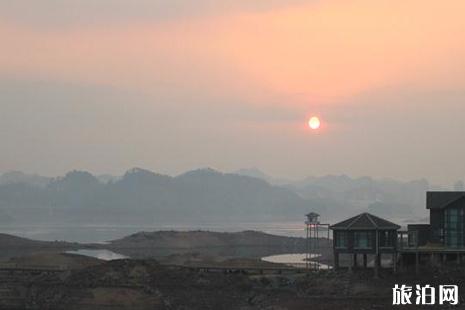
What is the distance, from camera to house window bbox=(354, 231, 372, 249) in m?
68.4

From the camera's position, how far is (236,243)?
16775 centimetres

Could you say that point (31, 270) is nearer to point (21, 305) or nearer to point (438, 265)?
point (21, 305)

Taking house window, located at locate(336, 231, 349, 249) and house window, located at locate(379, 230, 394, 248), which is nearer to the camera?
house window, located at locate(379, 230, 394, 248)

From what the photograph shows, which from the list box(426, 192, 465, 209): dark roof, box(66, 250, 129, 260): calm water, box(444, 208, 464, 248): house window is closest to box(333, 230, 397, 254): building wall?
box(444, 208, 464, 248): house window

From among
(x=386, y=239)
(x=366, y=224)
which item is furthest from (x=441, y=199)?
(x=366, y=224)

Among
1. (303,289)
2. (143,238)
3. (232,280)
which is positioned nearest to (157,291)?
(232,280)

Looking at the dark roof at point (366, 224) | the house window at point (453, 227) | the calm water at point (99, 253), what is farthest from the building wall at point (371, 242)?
the calm water at point (99, 253)

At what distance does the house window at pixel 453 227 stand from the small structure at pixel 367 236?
8.22 meters

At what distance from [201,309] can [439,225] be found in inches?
1060

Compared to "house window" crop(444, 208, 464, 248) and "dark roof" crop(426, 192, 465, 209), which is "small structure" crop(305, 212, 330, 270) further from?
"house window" crop(444, 208, 464, 248)
